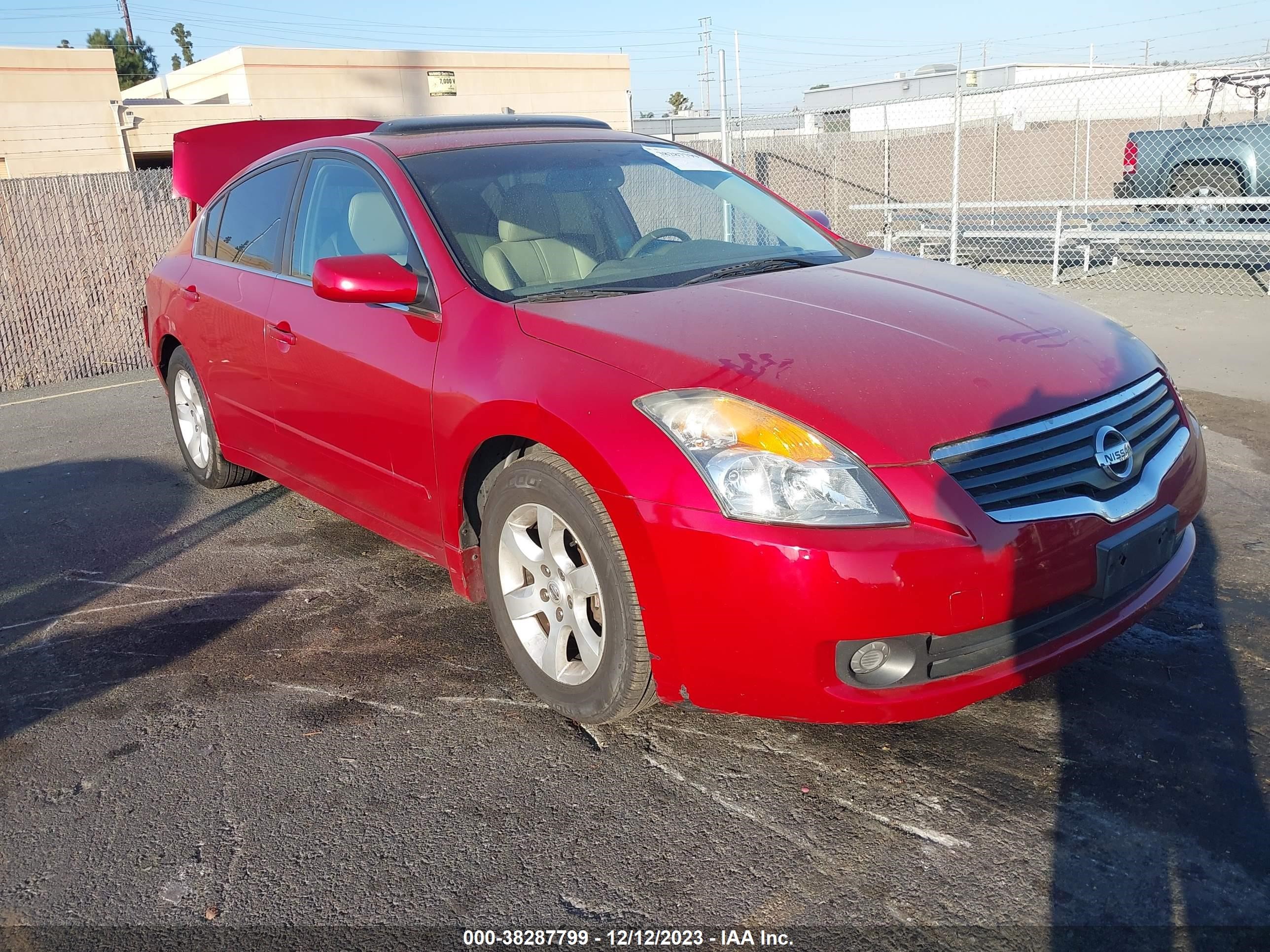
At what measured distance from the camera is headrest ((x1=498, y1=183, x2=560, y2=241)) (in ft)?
12.0

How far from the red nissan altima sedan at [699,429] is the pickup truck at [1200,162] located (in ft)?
34.5

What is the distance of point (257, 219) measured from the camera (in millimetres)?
4691

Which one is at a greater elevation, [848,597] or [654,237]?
[654,237]

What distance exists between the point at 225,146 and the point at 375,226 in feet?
13.3

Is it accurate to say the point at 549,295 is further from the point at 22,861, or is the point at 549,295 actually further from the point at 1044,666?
the point at 22,861

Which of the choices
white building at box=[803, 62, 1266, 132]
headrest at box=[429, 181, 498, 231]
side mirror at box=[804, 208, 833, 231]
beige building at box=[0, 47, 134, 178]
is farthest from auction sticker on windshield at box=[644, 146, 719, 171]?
beige building at box=[0, 47, 134, 178]

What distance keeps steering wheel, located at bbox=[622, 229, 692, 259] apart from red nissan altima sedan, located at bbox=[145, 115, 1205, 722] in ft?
0.04

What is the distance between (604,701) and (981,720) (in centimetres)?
106

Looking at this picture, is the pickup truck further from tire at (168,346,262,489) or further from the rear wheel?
tire at (168,346,262,489)

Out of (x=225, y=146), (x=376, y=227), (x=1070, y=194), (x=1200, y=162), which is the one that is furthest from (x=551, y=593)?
(x=1070, y=194)

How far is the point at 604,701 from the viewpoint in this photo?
2885 mm

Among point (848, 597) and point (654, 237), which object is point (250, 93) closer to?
point (654, 237)

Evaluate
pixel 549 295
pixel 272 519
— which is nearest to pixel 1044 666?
pixel 549 295

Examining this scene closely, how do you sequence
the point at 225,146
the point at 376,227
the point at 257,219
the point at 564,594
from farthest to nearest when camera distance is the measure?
the point at 225,146 < the point at 257,219 < the point at 376,227 < the point at 564,594
